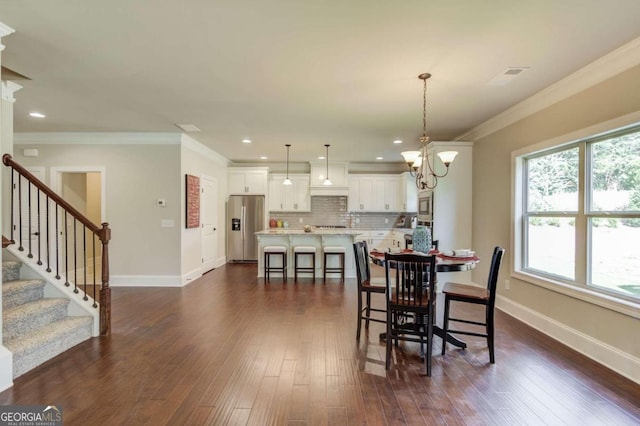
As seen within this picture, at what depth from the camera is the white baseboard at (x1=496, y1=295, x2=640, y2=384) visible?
2383mm

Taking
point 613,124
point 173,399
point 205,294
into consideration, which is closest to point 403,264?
point 173,399

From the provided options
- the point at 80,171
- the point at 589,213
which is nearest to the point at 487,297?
the point at 589,213

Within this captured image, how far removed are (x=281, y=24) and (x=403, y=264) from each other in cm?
203

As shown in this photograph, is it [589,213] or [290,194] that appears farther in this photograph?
[290,194]

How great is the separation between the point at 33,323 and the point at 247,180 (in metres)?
5.18

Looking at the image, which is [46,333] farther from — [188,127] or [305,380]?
[188,127]

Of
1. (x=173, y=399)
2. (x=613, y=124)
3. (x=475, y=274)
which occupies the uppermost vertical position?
(x=613, y=124)

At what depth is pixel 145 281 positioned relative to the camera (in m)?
5.18

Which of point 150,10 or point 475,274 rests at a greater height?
point 150,10

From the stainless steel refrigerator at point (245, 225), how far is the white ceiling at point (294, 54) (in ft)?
10.2

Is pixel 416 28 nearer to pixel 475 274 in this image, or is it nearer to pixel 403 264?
pixel 403 264

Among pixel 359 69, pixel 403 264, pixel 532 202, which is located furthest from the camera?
pixel 532 202

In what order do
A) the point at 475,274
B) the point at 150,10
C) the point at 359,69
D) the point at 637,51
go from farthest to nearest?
the point at 475,274 → the point at 359,69 → the point at 637,51 → the point at 150,10

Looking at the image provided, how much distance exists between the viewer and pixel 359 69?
279cm
